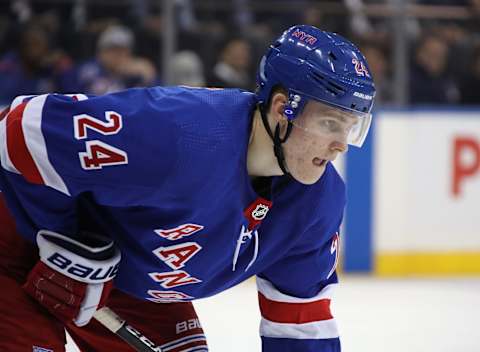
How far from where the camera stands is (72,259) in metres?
2.21

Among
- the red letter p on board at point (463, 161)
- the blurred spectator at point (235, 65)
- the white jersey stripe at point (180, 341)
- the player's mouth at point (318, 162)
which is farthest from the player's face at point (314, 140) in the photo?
the red letter p on board at point (463, 161)

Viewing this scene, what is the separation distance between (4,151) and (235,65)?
359 centimetres

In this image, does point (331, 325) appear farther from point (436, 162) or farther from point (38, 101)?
point (436, 162)

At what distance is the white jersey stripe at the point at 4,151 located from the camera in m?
2.20

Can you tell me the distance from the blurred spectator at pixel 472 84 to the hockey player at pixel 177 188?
3.93 metres

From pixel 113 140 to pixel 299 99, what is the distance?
42 cm

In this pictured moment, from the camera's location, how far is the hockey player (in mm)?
2146

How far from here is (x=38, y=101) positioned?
87.1 inches

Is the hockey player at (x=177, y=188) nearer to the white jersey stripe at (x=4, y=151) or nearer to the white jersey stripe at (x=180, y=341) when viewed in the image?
the white jersey stripe at (x=4, y=151)

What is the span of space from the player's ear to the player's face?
0.04 meters

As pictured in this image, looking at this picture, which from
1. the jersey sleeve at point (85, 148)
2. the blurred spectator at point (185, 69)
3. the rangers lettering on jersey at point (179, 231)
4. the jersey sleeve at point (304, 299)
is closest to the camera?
the jersey sleeve at point (85, 148)

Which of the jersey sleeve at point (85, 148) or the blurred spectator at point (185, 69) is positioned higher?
the jersey sleeve at point (85, 148)

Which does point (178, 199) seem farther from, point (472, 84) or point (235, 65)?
point (472, 84)

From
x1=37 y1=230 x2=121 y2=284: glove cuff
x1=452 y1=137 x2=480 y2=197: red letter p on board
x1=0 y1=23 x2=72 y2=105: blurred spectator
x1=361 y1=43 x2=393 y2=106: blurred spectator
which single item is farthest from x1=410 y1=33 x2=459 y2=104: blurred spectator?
x1=37 y1=230 x2=121 y2=284: glove cuff
